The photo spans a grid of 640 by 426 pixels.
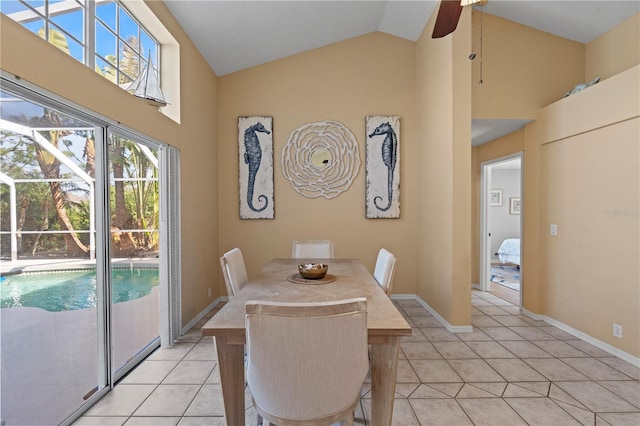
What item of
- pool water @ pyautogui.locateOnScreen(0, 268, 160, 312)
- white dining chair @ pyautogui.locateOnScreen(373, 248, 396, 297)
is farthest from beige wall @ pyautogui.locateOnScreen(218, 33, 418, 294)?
pool water @ pyautogui.locateOnScreen(0, 268, 160, 312)

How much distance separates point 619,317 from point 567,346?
49 cm

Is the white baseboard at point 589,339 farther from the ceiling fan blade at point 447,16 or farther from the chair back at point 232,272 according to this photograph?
the chair back at point 232,272

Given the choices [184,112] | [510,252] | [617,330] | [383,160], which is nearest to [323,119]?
[383,160]

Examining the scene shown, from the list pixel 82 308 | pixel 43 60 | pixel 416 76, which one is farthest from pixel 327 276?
pixel 416 76

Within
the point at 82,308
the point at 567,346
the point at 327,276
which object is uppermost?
the point at 327,276

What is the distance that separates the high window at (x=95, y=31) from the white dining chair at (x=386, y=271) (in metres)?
2.30

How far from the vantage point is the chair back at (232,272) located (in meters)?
2.10

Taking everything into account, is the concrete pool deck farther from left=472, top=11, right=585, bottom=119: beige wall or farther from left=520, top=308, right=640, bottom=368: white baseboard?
left=520, top=308, right=640, bottom=368: white baseboard

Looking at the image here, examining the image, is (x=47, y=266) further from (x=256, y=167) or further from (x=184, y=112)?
(x=256, y=167)

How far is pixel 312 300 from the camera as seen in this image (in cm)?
171

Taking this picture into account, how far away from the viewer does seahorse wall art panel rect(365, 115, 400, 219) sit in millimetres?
4172

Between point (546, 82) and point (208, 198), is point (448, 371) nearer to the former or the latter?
point (208, 198)

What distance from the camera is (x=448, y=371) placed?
238 cm

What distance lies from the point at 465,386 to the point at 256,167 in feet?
11.0
